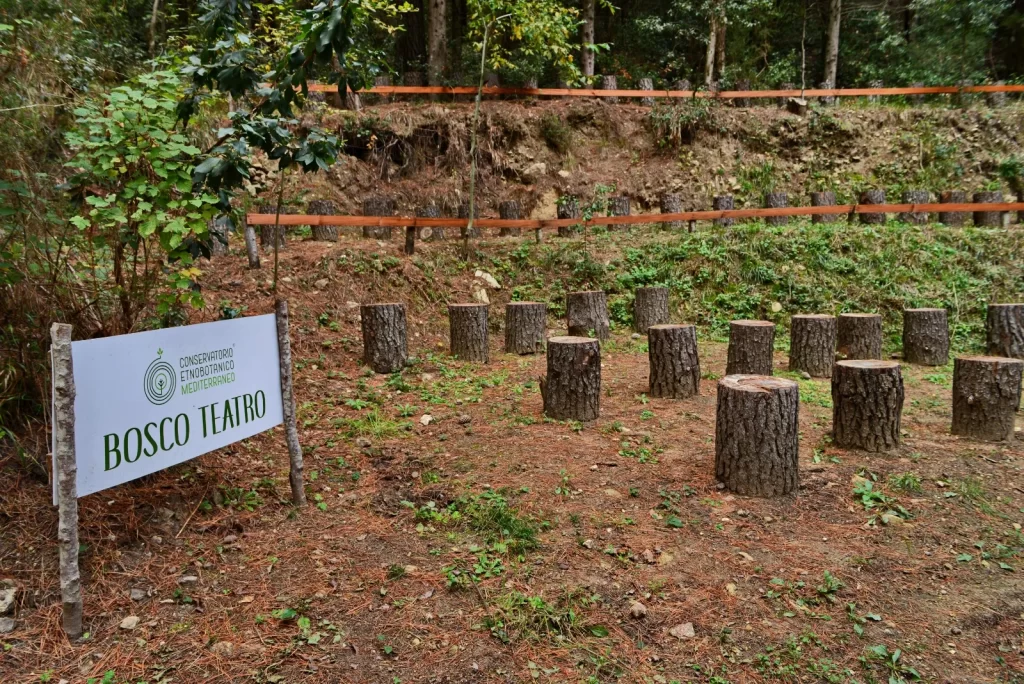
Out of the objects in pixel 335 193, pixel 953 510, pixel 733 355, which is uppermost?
pixel 335 193

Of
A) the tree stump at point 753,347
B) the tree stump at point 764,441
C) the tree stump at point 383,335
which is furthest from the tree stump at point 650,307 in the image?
the tree stump at point 764,441

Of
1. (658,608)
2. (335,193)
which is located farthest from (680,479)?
(335,193)

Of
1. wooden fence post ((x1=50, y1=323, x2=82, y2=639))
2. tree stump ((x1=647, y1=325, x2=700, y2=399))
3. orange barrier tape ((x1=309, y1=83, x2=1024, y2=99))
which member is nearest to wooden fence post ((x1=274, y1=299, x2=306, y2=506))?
wooden fence post ((x1=50, y1=323, x2=82, y2=639))

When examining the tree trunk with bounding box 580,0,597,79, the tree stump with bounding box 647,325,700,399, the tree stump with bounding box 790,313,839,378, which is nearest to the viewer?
the tree stump with bounding box 647,325,700,399

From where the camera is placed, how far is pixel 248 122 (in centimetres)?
376

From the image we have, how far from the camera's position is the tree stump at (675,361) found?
6273mm

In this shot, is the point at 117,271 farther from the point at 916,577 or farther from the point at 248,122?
the point at 916,577

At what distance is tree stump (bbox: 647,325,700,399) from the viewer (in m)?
6.27

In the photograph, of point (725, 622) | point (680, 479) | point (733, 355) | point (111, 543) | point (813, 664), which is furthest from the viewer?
point (733, 355)

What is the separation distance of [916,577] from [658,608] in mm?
1536

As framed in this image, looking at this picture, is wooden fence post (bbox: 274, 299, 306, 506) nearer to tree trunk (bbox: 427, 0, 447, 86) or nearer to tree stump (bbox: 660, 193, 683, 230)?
tree stump (bbox: 660, 193, 683, 230)

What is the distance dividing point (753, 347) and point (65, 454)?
20.4 ft

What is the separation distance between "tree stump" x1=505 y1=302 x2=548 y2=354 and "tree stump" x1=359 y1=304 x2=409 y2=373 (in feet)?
5.09

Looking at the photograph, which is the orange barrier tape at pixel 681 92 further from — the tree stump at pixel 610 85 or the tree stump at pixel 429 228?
the tree stump at pixel 429 228
